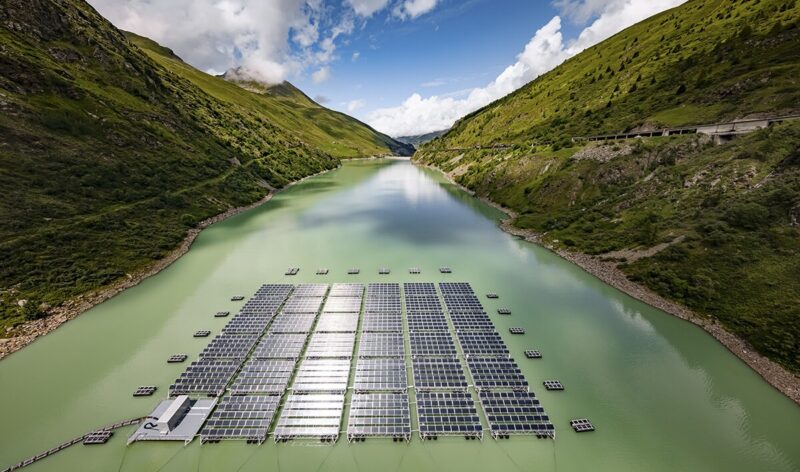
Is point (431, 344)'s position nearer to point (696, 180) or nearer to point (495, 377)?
point (495, 377)

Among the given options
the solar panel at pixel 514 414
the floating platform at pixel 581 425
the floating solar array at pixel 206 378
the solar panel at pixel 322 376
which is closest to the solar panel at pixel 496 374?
the solar panel at pixel 514 414

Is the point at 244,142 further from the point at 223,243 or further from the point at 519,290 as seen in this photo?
the point at 519,290

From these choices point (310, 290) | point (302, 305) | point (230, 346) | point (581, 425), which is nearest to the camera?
point (581, 425)

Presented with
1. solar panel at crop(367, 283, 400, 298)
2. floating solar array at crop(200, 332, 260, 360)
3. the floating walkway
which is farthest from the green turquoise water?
solar panel at crop(367, 283, 400, 298)

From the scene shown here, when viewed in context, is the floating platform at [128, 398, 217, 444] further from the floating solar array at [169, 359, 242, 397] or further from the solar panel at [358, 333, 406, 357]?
the solar panel at [358, 333, 406, 357]

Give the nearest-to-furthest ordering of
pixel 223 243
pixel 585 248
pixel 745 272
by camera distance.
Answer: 1. pixel 745 272
2. pixel 585 248
3. pixel 223 243

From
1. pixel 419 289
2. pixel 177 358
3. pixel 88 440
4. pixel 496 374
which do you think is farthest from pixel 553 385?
pixel 88 440

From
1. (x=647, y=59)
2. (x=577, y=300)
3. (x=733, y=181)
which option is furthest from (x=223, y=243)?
(x=647, y=59)
